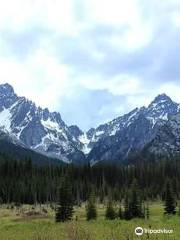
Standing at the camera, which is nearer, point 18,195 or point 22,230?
point 22,230

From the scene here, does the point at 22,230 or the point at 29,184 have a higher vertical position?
the point at 29,184

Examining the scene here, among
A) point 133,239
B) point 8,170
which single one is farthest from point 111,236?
point 8,170

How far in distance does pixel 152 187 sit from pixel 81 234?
559ft

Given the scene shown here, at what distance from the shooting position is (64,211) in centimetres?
7638

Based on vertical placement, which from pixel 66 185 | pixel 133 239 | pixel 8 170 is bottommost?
pixel 133 239

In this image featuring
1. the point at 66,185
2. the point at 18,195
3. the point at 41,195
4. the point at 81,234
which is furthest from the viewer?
the point at 41,195

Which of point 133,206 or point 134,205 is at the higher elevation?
point 134,205

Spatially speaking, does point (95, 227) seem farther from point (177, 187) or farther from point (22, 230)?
point (177, 187)

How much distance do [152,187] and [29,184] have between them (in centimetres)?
5323

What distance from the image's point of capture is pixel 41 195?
175250 mm

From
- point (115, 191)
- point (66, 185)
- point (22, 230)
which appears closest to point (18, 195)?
point (115, 191)

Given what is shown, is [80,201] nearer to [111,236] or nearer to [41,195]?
[41,195]

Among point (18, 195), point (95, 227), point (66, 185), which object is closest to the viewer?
point (95, 227)

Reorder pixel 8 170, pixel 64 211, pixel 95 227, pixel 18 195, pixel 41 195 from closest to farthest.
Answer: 1. pixel 95 227
2. pixel 64 211
3. pixel 18 195
4. pixel 41 195
5. pixel 8 170
